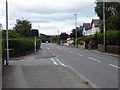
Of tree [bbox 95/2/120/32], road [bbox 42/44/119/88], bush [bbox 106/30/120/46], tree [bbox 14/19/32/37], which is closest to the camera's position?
road [bbox 42/44/119/88]

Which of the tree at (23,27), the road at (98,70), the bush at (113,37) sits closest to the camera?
the road at (98,70)

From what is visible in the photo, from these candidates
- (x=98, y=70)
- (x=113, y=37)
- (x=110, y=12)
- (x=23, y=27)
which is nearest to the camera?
(x=98, y=70)

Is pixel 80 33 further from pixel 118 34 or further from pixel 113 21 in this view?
pixel 118 34

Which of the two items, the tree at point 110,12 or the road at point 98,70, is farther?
the tree at point 110,12

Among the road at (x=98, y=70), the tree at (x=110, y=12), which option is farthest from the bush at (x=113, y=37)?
the road at (x=98, y=70)

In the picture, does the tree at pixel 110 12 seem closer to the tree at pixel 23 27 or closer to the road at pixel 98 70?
the road at pixel 98 70

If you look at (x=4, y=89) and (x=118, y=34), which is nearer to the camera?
(x=4, y=89)

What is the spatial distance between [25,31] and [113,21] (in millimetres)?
28357

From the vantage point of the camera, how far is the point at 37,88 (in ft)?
23.3

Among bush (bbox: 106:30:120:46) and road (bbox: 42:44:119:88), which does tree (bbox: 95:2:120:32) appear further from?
road (bbox: 42:44:119:88)

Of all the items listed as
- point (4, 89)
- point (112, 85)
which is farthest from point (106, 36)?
point (4, 89)

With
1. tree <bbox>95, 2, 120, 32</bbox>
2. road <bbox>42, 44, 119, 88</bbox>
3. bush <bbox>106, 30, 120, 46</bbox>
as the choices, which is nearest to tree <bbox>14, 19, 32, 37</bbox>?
tree <bbox>95, 2, 120, 32</bbox>

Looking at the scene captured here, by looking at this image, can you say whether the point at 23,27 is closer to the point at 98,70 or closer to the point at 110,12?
the point at 110,12

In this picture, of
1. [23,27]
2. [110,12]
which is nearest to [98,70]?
[110,12]
